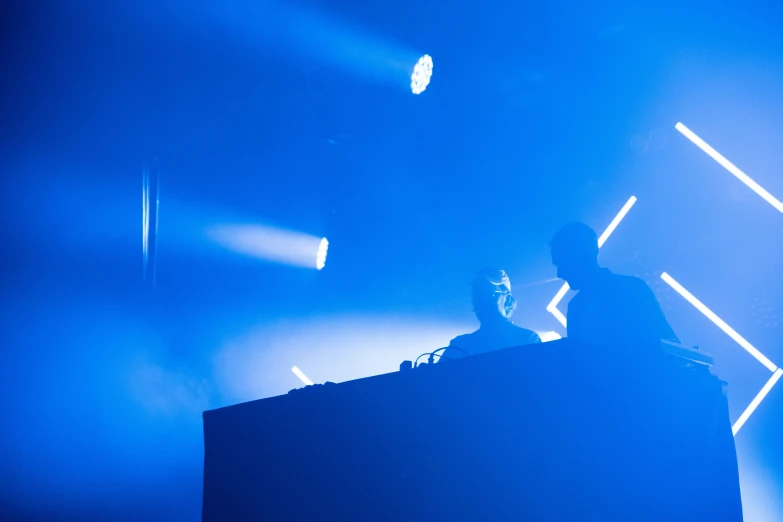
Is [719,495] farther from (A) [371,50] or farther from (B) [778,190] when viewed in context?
(A) [371,50]

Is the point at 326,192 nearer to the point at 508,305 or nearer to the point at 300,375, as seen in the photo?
the point at 300,375

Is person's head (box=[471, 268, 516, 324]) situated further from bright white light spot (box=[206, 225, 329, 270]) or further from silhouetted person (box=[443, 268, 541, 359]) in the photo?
bright white light spot (box=[206, 225, 329, 270])

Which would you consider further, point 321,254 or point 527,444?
point 321,254

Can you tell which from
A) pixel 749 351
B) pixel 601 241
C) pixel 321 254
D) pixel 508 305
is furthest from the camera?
pixel 321 254

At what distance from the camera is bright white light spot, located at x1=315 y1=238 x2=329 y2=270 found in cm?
495

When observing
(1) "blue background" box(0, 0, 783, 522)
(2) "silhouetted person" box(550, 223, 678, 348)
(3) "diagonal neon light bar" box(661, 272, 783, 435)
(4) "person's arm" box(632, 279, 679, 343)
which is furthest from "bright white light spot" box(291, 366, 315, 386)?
(4) "person's arm" box(632, 279, 679, 343)

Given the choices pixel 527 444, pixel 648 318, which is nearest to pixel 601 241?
pixel 648 318

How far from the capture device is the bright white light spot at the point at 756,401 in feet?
10.1

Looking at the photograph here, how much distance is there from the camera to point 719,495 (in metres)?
1.05

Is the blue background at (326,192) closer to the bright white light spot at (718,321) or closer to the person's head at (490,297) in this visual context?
the bright white light spot at (718,321)

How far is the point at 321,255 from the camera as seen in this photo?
195 inches

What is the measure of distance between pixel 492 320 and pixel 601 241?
150cm

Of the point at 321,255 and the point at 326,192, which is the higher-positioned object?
the point at 326,192

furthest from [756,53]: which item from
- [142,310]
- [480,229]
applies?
[142,310]
